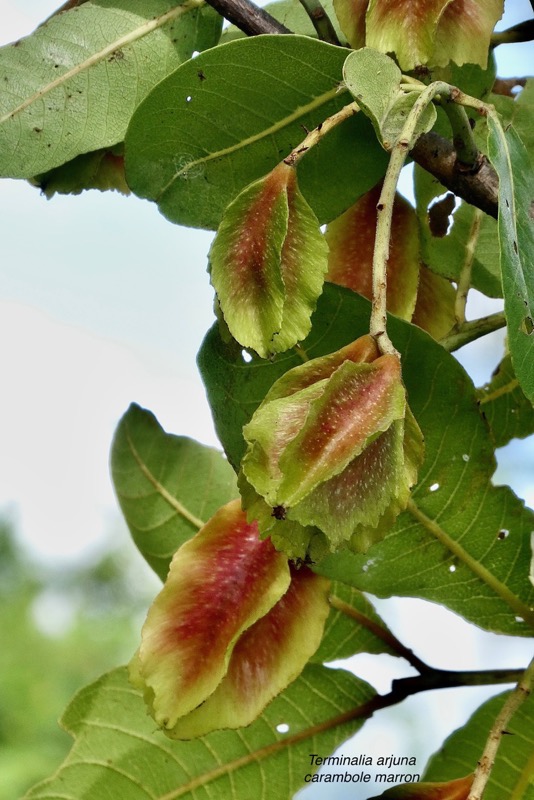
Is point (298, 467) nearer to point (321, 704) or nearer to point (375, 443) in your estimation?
point (375, 443)

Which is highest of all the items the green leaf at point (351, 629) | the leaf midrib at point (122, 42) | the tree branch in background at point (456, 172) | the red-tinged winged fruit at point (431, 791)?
the leaf midrib at point (122, 42)

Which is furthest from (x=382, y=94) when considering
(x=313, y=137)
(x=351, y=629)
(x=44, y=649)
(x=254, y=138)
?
(x=44, y=649)

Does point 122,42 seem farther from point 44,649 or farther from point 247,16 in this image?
point 44,649

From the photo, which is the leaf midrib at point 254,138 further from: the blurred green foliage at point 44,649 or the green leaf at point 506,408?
the blurred green foliage at point 44,649

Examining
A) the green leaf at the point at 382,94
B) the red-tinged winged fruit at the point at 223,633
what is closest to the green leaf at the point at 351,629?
the red-tinged winged fruit at the point at 223,633

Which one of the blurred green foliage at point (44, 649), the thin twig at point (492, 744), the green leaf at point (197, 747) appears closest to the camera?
the thin twig at point (492, 744)

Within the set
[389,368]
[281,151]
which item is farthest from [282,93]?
[389,368]

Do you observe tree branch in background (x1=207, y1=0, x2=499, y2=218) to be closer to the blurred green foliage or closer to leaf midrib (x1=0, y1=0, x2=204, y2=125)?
leaf midrib (x1=0, y1=0, x2=204, y2=125)
